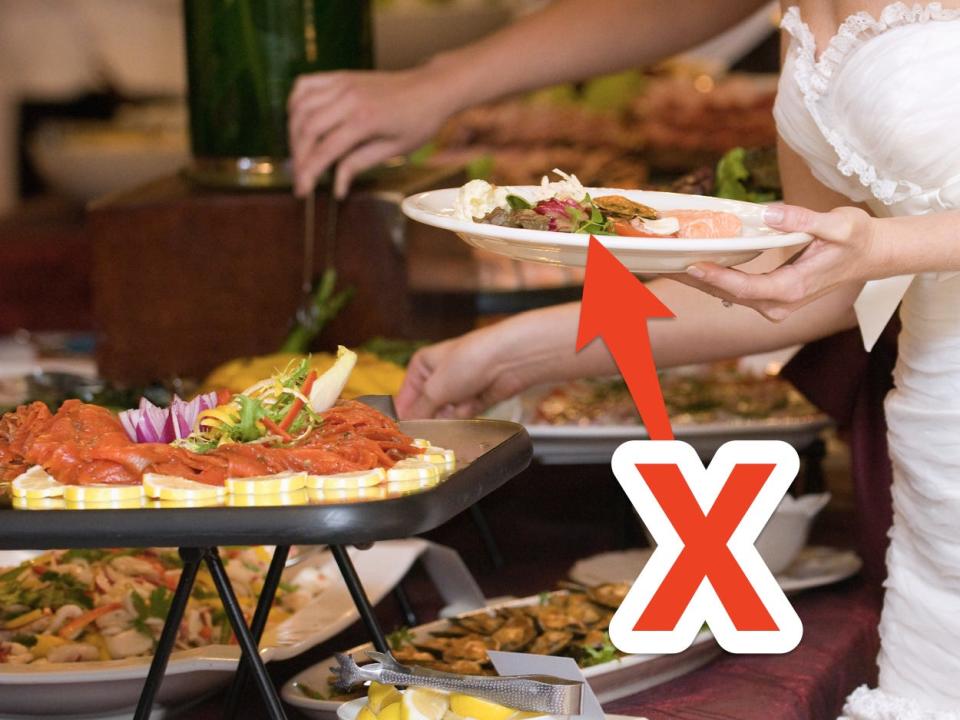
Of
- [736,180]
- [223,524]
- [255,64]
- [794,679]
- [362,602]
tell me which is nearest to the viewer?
[223,524]

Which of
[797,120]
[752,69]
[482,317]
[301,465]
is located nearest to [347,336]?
[482,317]

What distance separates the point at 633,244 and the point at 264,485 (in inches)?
12.6

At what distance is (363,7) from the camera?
→ 2.40m

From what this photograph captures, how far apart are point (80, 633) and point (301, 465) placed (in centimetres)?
54

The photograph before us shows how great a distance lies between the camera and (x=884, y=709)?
1.51 meters

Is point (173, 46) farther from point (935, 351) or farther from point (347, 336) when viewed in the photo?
point (935, 351)

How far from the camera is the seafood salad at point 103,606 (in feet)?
4.88

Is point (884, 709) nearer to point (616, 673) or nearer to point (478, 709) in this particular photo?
point (616, 673)

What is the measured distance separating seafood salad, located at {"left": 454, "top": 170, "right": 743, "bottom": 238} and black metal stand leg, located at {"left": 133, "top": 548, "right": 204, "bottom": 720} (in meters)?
0.35

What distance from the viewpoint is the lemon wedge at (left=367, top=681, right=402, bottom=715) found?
4.02ft

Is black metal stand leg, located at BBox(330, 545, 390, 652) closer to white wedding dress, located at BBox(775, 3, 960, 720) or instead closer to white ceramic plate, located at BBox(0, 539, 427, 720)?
white ceramic plate, located at BBox(0, 539, 427, 720)

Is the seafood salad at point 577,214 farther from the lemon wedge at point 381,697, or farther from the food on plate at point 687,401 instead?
the food on plate at point 687,401

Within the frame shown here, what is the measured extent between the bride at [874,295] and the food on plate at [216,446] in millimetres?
302

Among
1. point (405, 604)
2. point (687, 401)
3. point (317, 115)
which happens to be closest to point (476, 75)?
point (317, 115)
